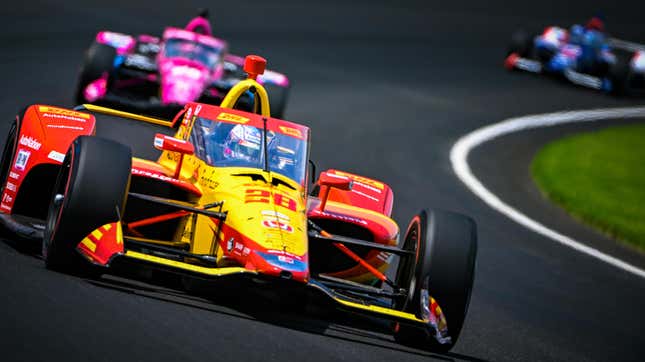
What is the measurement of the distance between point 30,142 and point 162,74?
335 inches

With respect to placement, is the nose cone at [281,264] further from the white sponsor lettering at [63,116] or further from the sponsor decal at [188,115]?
the white sponsor lettering at [63,116]

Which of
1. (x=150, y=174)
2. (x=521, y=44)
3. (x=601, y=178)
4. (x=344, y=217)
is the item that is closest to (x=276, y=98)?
(x=601, y=178)

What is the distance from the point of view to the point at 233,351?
7.25 meters

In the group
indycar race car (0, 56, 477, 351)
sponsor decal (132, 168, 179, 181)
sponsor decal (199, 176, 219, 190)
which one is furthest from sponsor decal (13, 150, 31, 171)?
sponsor decal (199, 176, 219, 190)

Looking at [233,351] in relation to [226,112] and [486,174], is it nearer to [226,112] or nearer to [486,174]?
[226,112]

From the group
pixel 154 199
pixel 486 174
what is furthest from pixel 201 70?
pixel 154 199

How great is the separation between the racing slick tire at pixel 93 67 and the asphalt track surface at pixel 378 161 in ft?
2.07

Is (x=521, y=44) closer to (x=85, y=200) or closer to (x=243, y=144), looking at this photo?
(x=243, y=144)

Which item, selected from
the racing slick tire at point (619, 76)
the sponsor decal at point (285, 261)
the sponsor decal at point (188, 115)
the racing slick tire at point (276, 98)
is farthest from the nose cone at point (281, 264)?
A: the racing slick tire at point (619, 76)

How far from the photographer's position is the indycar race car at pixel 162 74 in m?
16.8

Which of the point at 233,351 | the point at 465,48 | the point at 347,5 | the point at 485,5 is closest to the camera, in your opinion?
the point at 233,351

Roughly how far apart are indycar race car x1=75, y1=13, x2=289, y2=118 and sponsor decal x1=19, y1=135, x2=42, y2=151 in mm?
6927

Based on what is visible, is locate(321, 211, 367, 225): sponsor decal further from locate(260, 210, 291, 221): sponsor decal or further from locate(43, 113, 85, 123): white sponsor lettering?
locate(43, 113, 85, 123): white sponsor lettering

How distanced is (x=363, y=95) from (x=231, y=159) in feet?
45.6
